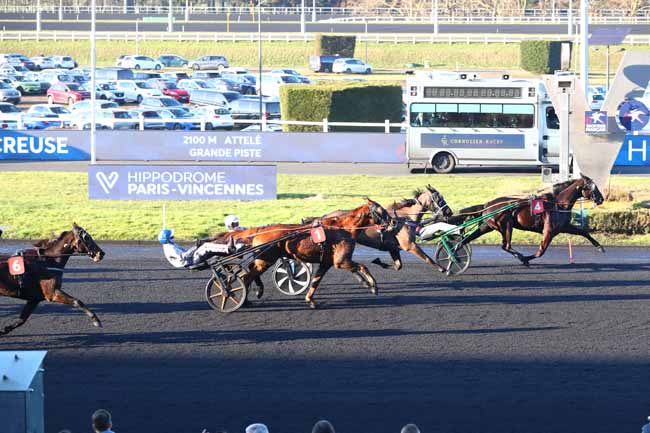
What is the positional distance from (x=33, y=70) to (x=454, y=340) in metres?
55.8

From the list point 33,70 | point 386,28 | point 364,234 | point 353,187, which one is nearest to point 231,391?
point 364,234

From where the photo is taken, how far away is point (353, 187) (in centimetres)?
2616

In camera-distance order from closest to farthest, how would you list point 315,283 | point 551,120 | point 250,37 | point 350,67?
point 315,283, point 551,120, point 350,67, point 250,37

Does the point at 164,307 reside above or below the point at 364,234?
below

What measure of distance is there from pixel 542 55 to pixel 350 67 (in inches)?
428

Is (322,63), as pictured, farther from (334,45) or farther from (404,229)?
(404,229)

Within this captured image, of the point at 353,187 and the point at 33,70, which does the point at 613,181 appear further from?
the point at 33,70

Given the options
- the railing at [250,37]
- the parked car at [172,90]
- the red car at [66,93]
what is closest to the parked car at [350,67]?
the railing at [250,37]

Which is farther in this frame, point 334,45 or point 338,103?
point 334,45

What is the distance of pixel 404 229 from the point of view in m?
15.3

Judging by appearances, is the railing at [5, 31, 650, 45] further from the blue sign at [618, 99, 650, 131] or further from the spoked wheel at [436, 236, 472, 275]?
the spoked wheel at [436, 236, 472, 275]

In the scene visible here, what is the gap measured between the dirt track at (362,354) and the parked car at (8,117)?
20220mm

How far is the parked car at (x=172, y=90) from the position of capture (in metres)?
53.2

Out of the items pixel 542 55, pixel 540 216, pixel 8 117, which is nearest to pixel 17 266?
pixel 540 216
